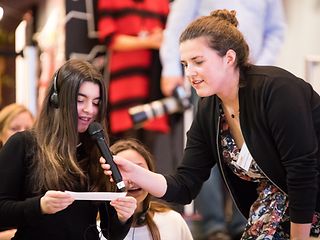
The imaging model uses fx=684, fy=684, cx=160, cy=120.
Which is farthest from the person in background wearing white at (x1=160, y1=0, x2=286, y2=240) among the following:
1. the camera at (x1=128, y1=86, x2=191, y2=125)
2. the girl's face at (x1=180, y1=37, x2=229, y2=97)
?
the girl's face at (x1=180, y1=37, x2=229, y2=97)

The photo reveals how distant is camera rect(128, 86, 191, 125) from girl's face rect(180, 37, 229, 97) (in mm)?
1867

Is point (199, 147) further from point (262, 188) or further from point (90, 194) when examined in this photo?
point (90, 194)

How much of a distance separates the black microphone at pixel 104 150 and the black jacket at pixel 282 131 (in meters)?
0.34

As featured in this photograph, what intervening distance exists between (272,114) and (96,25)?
234 centimetres

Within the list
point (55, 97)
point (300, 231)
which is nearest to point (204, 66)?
point (55, 97)

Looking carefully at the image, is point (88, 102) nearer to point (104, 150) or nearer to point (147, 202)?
point (104, 150)

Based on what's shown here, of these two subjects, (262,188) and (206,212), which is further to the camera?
(206,212)

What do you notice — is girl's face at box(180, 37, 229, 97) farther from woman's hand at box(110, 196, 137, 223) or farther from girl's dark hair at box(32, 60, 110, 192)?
woman's hand at box(110, 196, 137, 223)

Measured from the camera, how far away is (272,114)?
195 cm

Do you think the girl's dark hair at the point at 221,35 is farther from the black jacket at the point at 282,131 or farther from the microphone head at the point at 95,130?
the microphone head at the point at 95,130

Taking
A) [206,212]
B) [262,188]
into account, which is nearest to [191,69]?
[262,188]

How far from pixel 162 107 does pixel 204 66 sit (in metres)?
1.99

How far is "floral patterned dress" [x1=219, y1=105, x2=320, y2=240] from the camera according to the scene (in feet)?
6.84

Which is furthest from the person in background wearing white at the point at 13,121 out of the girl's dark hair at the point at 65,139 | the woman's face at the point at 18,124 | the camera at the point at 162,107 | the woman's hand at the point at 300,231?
the woman's hand at the point at 300,231
